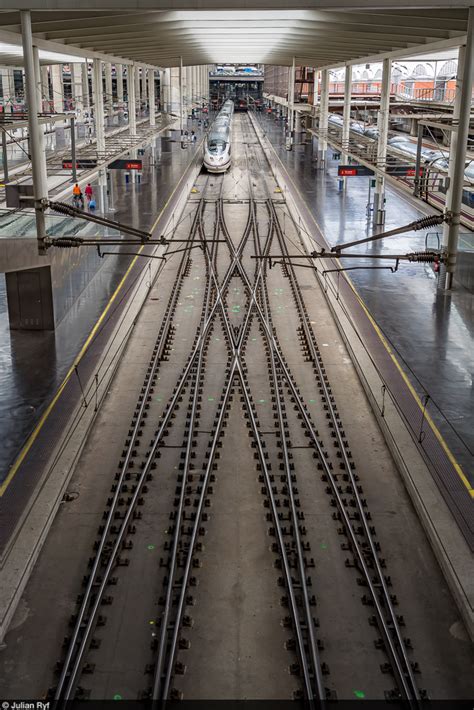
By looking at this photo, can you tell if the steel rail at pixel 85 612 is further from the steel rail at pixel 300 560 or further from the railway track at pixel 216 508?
the steel rail at pixel 300 560

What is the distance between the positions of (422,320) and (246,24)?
30.1ft

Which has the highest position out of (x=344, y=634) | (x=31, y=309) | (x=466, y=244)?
(x=466, y=244)

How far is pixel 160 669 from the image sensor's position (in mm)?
7324

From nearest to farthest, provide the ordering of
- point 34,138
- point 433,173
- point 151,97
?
point 34,138 < point 433,173 < point 151,97

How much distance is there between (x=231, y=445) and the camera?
12164 mm

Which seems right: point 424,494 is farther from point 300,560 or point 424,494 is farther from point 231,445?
point 231,445

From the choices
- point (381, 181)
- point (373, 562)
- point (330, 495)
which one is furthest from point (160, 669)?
point (381, 181)

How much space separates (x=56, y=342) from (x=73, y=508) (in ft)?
22.2

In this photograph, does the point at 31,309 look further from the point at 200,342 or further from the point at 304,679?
the point at 304,679

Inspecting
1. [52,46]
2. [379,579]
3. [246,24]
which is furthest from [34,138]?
[246,24]

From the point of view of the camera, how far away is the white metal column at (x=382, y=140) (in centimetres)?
2681

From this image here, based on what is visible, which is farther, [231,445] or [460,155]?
[231,445]

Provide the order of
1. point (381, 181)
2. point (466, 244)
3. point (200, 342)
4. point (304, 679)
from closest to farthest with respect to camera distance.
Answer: point (304, 679), point (200, 342), point (466, 244), point (381, 181)

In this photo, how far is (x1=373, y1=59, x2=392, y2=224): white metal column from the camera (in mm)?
26812
